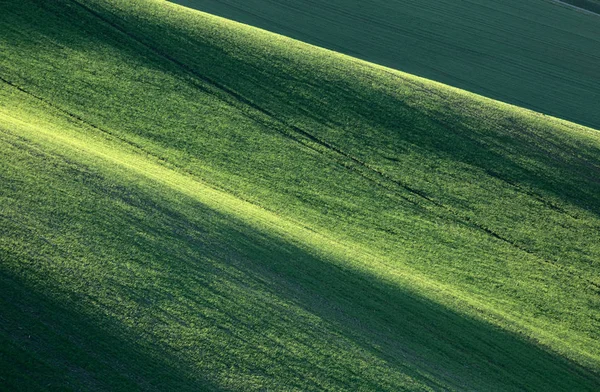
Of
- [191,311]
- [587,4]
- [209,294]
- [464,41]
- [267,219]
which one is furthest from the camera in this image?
[587,4]

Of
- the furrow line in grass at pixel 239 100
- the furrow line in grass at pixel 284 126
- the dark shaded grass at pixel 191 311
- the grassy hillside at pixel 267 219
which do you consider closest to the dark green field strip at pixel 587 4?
the grassy hillside at pixel 267 219

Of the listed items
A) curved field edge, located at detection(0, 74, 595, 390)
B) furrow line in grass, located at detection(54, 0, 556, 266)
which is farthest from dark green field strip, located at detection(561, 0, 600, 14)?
curved field edge, located at detection(0, 74, 595, 390)

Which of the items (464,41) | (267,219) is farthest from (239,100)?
(464,41)

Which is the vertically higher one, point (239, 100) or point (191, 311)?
point (239, 100)

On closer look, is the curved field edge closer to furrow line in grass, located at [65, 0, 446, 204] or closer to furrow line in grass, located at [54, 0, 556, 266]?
furrow line in grass, located at [54, 0, 556, 266]

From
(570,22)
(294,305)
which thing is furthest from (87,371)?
(570,22)

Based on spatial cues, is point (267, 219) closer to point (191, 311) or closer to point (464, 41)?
point (191, 311)

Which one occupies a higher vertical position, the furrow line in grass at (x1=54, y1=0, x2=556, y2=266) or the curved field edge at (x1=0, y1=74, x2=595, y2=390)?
the furrow line in grass at (x1=54, y1=0, x2=556, y2=266)
